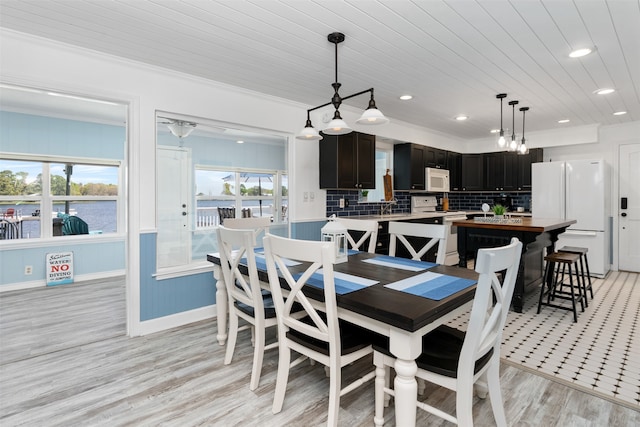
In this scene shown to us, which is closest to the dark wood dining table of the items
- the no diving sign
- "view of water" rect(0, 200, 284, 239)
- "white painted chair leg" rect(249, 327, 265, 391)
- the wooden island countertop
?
"white painted chair leg" rect(249, 327, 265, 391)

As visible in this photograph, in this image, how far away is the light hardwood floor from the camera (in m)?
1.83

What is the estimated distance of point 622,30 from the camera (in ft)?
7.72

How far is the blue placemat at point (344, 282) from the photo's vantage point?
1.71 metres

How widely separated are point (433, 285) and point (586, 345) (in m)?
1.99

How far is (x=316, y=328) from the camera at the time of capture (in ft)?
5.57

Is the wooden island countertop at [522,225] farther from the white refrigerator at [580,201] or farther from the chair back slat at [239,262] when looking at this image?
the chair back slat at [239,262]

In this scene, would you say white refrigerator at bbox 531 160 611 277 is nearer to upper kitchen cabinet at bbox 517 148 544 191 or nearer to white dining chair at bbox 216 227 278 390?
upper kitchen cabinet at bbox 517 148 544 191

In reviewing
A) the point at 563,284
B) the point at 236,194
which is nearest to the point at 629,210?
the point at 563,284

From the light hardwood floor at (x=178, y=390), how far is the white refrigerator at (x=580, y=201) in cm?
386

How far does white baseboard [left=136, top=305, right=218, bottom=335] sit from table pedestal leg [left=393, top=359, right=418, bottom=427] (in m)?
2.12

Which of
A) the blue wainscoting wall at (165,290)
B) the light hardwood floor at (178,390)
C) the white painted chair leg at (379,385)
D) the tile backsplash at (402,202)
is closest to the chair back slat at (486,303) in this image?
the white painted chair leg at (379,385)

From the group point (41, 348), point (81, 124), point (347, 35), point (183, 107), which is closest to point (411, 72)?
point (347, 35)

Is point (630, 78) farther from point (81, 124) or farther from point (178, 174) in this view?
point (81, 124)

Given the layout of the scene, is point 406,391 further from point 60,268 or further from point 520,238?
point 60,268
